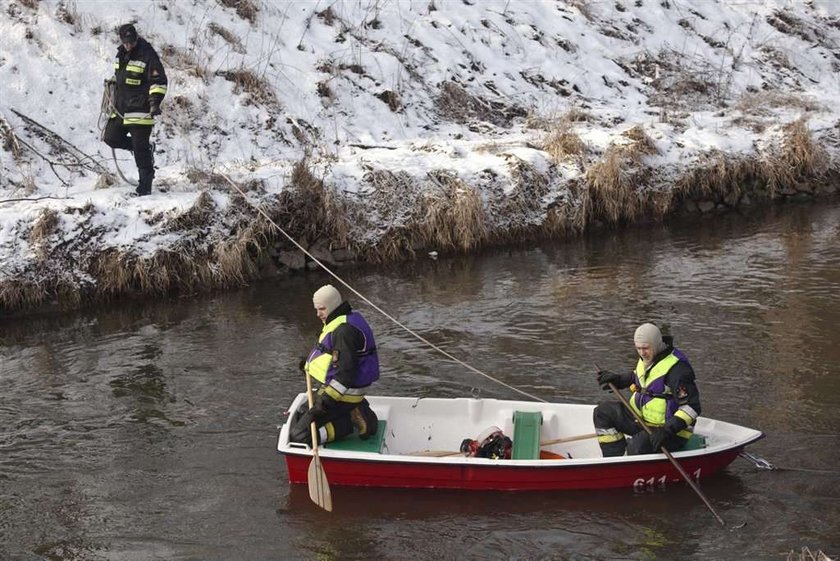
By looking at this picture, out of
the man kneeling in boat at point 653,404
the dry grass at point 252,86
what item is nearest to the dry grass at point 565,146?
the dry grass at point 252,86

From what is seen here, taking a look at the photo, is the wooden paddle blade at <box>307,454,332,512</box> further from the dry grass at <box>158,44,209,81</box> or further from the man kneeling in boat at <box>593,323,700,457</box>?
the dry grass at <box>158,44,209,81</box>

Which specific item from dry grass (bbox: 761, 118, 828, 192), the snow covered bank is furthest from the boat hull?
dry grass (bbox: 761, 118, 828, 192)

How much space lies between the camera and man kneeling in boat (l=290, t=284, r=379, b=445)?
7.99 meters

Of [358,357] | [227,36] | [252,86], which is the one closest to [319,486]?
[358,357]

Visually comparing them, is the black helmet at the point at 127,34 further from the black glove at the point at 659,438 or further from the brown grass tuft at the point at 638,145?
the black glove at the point at 659,438

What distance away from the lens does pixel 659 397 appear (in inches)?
308

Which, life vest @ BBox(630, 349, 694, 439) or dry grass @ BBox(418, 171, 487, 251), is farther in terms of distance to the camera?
dry grass @ BBox(418, 171, 487, 251)

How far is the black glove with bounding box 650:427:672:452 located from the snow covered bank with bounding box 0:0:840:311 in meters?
→ 7.29

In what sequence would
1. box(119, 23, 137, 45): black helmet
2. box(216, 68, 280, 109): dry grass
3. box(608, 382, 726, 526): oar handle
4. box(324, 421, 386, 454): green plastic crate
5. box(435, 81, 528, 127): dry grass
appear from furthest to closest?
box(435, 81, 528, 127): dry grass
box(216, 68, 280, 109): dry grass
box(119, 23, 137, 45): black helmet
box(324, 421, 386, 454): green plastic crate
box(608, 382, 726, 526): oar handle

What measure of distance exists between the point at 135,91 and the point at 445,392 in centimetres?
591

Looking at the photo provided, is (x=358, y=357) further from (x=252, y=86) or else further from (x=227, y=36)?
(x=227, y=36)

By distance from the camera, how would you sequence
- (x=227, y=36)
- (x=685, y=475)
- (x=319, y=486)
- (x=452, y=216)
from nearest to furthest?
1. (x=685, y=475)
2. (x=319, y=486)
3. (x=452, y=216)
4. (x=227, y=36)

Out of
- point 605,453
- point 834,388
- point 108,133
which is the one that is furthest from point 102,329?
point 834,388

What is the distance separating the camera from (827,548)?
697 centimetres
